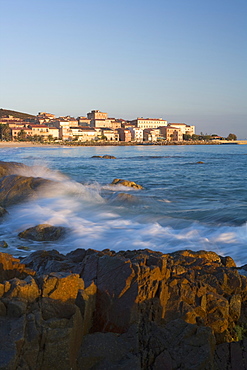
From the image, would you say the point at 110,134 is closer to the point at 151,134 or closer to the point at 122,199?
the point at 151,134

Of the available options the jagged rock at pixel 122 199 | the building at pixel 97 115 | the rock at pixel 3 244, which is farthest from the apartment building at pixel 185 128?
the rock at pixel 3 244

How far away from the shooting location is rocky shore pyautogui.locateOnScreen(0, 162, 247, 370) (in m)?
3.21

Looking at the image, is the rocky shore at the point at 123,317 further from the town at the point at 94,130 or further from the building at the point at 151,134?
the building at the point at 151,134

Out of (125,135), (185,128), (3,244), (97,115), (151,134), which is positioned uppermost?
(97,115)

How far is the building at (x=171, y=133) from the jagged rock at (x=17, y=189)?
13911cm

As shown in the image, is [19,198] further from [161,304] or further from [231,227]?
[161,304]

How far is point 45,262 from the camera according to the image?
17.8 ft

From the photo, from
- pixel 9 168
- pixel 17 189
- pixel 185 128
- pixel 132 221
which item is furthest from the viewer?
pixel 185 128

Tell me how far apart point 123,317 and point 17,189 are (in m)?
10.4

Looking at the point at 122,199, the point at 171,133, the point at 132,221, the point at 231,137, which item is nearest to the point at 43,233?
the point at 132,221

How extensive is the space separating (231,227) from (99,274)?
6741 mm

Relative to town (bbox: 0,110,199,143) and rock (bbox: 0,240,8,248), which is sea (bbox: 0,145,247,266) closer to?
rock (bbox: 0,240,8,248)

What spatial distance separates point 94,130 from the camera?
138000 millimetres

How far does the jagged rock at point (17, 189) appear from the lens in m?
12.9
